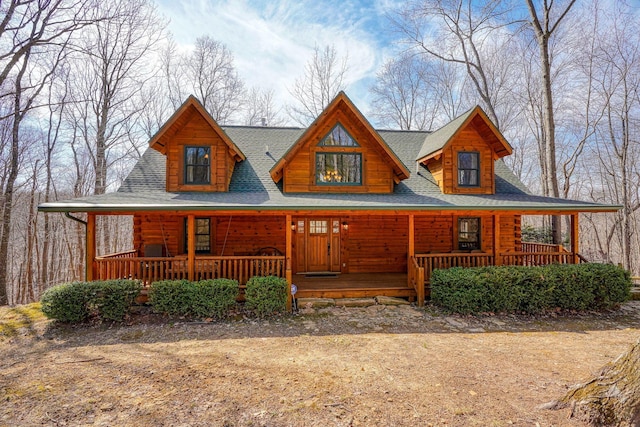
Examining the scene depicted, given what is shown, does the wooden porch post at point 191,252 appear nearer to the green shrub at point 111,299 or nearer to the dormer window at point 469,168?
the green shrub at point 111,299

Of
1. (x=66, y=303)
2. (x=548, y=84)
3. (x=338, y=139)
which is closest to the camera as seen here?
(x=66, y=303)

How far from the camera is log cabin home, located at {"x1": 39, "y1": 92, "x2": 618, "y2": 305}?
818 cm

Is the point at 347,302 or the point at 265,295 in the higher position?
the point at 265,295

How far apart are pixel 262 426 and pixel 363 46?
766 inches

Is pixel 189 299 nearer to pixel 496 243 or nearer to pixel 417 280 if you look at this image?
pixel 417 280

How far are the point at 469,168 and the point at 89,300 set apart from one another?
1149 cm

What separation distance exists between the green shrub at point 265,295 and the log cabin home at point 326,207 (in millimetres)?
535

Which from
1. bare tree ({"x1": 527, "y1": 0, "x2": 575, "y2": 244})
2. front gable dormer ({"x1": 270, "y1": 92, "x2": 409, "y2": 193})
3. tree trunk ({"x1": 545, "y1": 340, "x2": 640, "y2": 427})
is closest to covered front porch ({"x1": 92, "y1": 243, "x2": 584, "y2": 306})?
front gable dormer ({"x1": 270, "y1": 92, "x2": 409, "y2": 193})

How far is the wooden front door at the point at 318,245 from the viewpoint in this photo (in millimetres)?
10852

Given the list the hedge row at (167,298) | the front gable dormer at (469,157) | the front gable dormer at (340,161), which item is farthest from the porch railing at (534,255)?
the hedge row at (167,298)

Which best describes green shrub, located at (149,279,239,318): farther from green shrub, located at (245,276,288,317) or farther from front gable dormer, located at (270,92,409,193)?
front gable dormer, located at (270,92,409,193)

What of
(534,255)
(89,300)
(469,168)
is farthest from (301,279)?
(534,255)

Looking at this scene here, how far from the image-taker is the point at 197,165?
984 cm

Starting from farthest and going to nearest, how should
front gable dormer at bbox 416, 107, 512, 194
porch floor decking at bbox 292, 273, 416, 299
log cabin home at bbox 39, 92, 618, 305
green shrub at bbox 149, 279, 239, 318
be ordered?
front gable dormer at bbox 416, 107, 512, 194, porch floor decking at bbox 292, 273, 416, 299, log cabin home at bbox 39, 92, 618, 305, green shrub at bbox 149, 279, 239, 318
